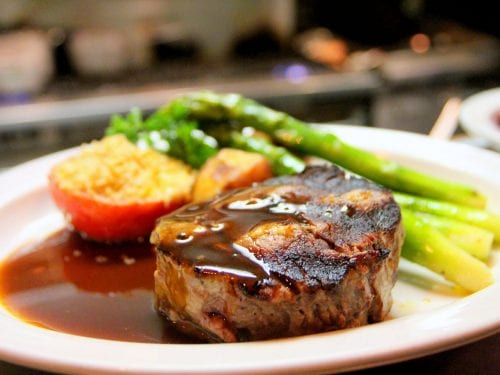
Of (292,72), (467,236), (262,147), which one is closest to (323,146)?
(262,147)

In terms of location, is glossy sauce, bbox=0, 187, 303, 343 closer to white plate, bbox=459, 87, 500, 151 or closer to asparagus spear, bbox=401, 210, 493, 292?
asparagus spear, bbox=401, 210, 493, 292

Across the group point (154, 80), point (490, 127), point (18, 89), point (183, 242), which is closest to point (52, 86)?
point (18, 89)

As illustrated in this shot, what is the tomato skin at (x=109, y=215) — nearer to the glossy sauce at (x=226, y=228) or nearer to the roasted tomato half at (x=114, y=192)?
the roasted tomato half at (x=114, y=192)

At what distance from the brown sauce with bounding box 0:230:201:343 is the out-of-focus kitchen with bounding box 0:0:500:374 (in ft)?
8.62

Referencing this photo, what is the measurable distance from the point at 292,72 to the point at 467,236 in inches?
145

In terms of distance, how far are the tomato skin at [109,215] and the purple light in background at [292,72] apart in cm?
299

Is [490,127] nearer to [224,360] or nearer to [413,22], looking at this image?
[224,360]

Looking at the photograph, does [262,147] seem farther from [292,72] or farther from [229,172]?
[292,72]

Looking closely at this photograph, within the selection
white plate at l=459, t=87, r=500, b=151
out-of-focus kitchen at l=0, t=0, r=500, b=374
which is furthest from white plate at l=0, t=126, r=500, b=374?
out-of-focus kitchen at l=0, t=0, r=500, b=374

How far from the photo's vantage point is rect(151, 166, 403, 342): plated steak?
1579 mm

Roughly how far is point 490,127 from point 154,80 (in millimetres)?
3341

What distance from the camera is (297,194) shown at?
197 cm

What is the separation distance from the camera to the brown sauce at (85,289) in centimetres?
184

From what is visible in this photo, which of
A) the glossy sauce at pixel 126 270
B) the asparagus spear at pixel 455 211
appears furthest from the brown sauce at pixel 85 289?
the asparagus spear at pixel 455 211
